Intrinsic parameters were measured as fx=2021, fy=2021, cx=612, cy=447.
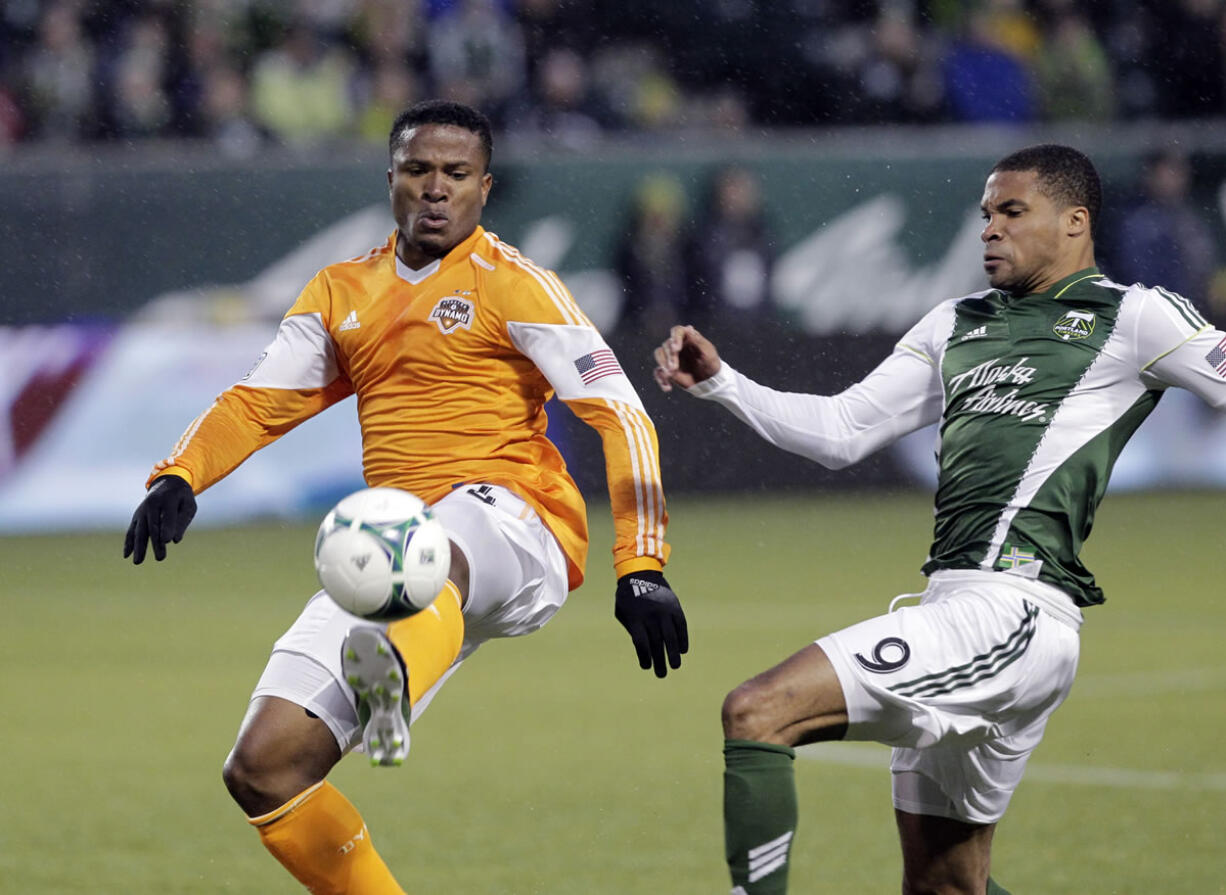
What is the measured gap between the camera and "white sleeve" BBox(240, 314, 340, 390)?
18.0ft

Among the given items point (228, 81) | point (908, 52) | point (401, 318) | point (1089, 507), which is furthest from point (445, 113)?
point (908, 52)

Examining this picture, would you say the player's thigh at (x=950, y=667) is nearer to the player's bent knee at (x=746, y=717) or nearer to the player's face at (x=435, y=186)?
the player's bent knee at (x=746, y=717)

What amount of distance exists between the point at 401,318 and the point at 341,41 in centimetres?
1151

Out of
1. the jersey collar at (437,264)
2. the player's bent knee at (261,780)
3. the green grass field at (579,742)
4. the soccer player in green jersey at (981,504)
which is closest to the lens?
the soccer player in green jersey at (981,504)

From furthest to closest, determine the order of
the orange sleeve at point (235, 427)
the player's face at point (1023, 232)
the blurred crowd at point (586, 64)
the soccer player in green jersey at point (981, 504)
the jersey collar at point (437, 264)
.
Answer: the blurred crowd at point (586, 64)
the jersey collar at point (437, 264)
the orange sleeve at point (235, 427)
the player's face at point (1023, 232)
the soccer player in green jersey at point (981, 504)

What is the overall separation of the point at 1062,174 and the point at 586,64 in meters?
12.6

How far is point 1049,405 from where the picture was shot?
4758 millimetres

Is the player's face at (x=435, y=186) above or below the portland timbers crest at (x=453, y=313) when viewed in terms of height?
above

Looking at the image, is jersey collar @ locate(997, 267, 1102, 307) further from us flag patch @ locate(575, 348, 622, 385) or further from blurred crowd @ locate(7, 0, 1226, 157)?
blurred crowd @ locate(7, 0, 1226, 157)

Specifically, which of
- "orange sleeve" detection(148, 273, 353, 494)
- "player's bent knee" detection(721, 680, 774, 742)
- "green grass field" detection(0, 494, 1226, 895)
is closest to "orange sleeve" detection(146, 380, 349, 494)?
"orange sleeve" detection(148, 273, 353, 494)

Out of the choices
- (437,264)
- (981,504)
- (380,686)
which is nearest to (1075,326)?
(981,504)

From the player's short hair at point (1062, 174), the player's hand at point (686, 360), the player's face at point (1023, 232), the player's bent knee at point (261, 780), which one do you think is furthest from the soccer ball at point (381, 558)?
the player's short hair at point (1062, 174)

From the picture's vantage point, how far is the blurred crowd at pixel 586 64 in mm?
15609

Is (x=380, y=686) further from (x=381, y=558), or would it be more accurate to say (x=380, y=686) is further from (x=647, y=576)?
(x=647, y=576)
